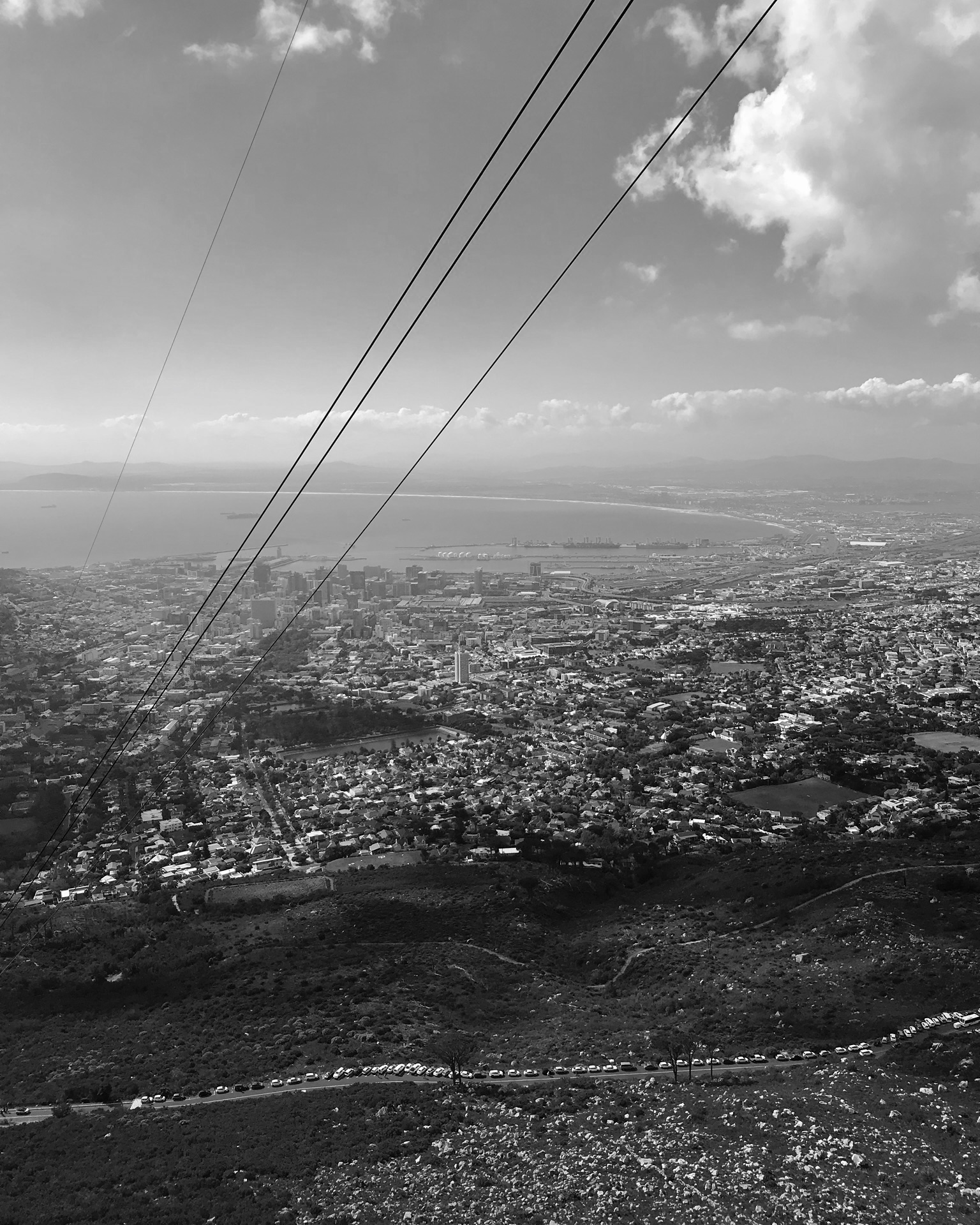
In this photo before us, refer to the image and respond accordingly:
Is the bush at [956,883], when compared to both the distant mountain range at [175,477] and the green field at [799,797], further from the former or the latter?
the distant mountain range at [175,477]

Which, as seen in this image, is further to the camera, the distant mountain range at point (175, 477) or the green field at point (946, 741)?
the distant mountain range at point (175, 477)

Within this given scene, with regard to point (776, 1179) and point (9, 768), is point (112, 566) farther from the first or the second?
point (776, 1179)

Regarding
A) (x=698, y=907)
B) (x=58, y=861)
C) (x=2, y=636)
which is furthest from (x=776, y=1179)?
(x=2, y=636)

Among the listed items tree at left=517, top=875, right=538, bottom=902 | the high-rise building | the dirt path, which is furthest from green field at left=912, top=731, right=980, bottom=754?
the high-rise building

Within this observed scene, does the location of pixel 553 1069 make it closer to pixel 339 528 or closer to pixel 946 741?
pixel 946 741

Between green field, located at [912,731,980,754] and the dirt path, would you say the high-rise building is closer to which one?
the dirt path

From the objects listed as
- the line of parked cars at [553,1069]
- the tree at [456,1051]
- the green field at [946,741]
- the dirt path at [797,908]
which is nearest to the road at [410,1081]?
the line of parked cars at [553,1069]
